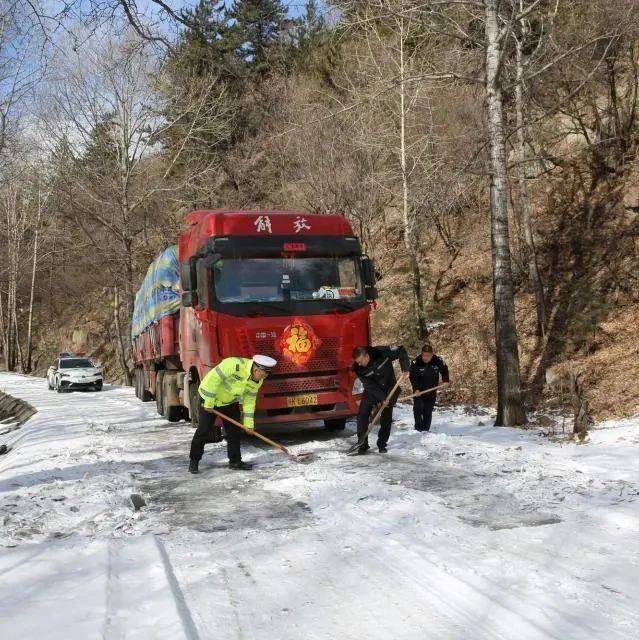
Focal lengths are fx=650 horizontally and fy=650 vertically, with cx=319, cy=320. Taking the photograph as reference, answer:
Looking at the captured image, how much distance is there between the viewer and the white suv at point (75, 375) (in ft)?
86.7

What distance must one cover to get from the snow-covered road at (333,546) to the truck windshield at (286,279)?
94.0 inches

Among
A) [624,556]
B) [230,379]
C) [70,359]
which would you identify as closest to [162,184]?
[70,359]

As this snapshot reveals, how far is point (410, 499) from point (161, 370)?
9.63 meters

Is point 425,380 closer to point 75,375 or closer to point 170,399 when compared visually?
point 170,399

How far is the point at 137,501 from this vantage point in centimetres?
655

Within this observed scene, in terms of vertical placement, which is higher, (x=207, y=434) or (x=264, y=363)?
(x=264, y=363)

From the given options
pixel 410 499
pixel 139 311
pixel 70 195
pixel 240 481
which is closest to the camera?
pixel 410 499

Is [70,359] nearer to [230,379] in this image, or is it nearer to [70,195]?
[70,195]

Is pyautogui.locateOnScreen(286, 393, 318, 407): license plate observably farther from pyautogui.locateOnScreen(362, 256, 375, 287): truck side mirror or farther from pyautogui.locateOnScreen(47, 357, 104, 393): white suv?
pyautogui.locateOnScreen(47, 357, 104, 393): white suv

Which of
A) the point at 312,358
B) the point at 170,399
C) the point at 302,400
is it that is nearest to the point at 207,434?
the point at 302,400

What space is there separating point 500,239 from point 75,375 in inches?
818

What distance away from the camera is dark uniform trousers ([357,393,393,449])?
893 centimetres

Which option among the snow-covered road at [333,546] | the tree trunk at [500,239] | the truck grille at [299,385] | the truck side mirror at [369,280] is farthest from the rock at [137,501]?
the tree trunk at [500,239]

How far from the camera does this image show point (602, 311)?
15109 millimetres
